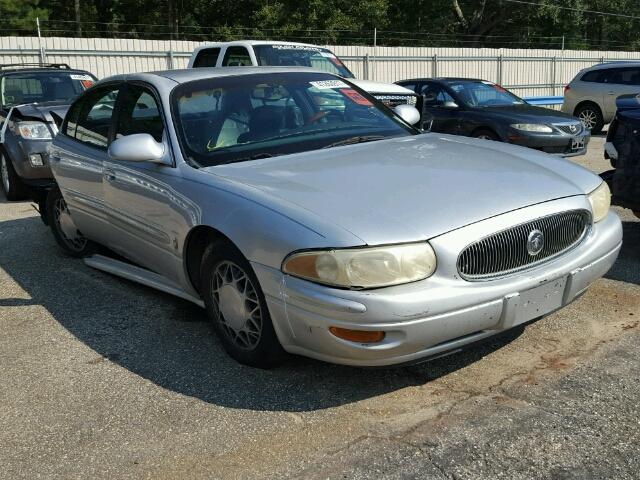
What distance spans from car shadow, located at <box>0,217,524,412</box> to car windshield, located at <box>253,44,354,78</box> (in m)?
5.45

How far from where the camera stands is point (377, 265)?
3008 mm

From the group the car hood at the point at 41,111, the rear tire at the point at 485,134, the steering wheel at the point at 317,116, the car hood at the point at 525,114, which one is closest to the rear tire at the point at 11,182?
the car hood at the point at 41,111

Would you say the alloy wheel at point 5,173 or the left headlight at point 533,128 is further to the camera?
the left headlight at point 533,128

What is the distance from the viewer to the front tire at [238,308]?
3.50m

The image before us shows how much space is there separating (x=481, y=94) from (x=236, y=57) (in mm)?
4180

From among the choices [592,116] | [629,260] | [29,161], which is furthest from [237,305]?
[592,116]

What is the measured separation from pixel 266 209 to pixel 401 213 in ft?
2.11

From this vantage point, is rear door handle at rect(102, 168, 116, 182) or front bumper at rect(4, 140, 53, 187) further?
front bumper at rect(4, 140, 53, 187)

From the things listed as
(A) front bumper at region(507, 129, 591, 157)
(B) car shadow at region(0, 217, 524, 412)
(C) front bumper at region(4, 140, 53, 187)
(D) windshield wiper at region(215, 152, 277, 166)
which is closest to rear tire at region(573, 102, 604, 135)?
(A) front bumper at region(507, 129, 591, 157)

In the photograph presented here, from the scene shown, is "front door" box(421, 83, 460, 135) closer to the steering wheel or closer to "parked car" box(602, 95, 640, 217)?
"parked car" box(602, 95, 640, 217)

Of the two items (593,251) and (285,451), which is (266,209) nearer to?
(285,451)

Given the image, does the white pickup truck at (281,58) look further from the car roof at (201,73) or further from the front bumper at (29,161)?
the car roof at (201,73)

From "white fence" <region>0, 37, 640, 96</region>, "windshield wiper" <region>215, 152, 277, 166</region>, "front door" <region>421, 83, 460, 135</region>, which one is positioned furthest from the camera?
"white fence" <region>0, 37, 640, 96</region>

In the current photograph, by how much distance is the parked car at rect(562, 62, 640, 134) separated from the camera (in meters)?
15.8
